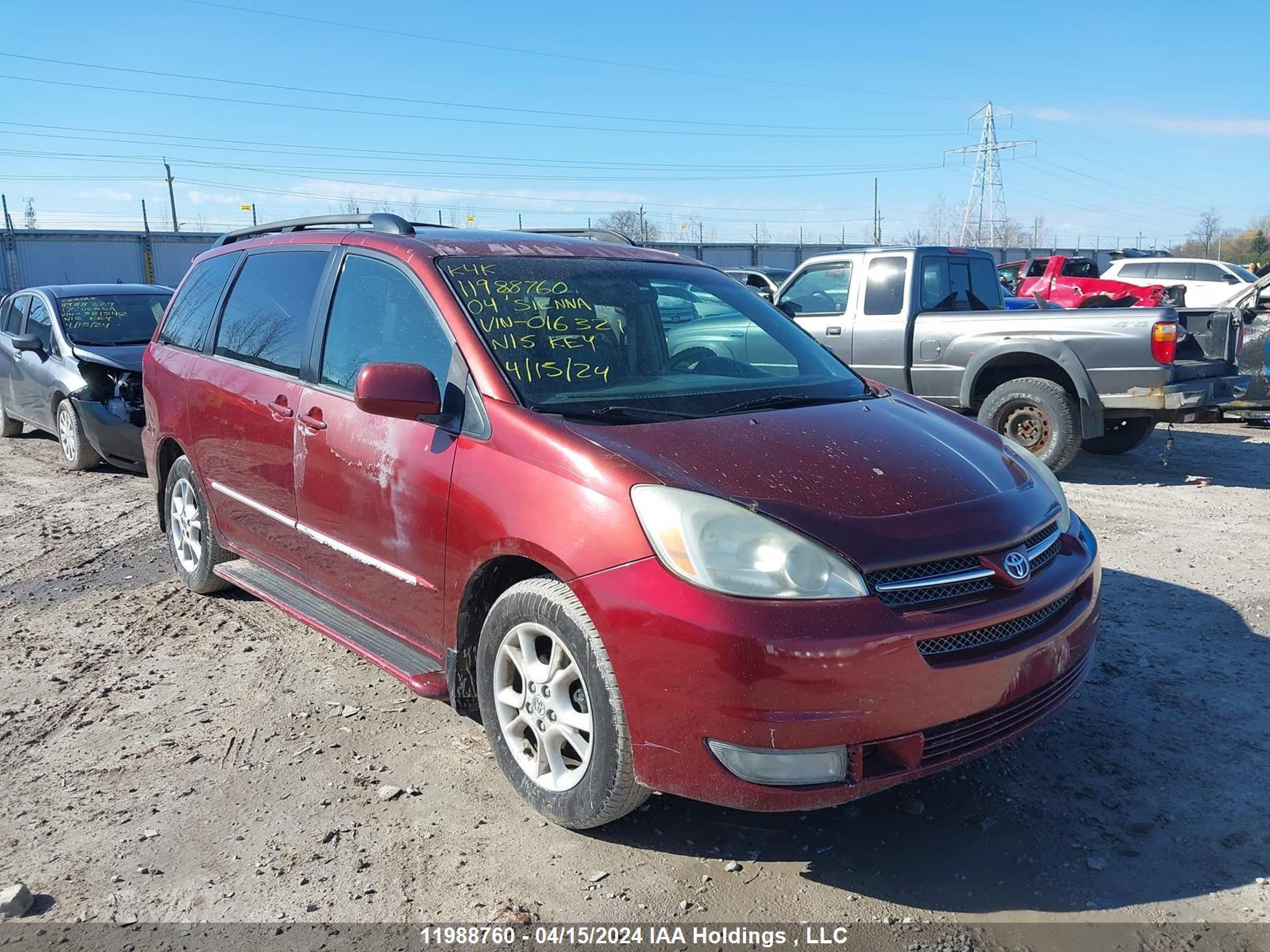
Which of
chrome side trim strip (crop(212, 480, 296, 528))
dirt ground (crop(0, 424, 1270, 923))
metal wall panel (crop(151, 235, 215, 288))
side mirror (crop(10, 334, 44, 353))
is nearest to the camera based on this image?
dirt ground (crop(0, 424, 1270, 923))

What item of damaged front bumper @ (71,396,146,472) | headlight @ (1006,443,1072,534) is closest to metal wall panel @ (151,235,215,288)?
damaged front bumper @ (71,396,146,472)

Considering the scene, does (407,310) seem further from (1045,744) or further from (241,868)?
(1045,744)

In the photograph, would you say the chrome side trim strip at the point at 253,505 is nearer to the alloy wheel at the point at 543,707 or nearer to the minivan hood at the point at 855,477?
the alloy wheel at the point at 543,707

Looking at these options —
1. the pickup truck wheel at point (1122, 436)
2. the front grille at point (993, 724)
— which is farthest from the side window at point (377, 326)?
the pickup truck wheel at point (1122, 436)

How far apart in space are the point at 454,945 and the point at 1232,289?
20675 millimetres

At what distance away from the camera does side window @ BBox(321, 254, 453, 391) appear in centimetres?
365

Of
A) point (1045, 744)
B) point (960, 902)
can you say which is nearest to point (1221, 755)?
point (1045, 744)

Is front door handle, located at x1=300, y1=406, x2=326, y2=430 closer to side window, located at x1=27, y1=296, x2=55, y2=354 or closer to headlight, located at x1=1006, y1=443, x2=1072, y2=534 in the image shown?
headlight, located at x1=1006, y1=443, x2=1072, y2=534

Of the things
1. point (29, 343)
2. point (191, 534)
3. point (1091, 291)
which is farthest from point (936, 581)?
point (1091, 291)

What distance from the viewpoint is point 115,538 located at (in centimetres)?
681

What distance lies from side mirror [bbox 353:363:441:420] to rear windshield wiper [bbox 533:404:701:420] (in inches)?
14.6

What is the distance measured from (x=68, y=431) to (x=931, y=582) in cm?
877

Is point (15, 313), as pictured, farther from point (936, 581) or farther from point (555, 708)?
point (936, 581)

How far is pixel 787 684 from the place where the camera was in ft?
8.54
